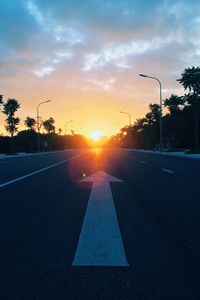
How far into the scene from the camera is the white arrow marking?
14.1ft

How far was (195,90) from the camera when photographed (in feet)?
186

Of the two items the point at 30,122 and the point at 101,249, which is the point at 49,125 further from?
the point at 101,249

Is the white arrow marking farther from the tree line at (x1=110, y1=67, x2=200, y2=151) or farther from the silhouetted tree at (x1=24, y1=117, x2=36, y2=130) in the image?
the silhouetted tree at (x1=24, y1=117, x2=36, y2=130)

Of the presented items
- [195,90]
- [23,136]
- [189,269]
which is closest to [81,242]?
[189,269]

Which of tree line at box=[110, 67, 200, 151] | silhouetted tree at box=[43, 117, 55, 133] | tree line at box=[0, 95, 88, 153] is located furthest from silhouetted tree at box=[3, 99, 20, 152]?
silhouetted tree at box=[43, 117, 55, 133]

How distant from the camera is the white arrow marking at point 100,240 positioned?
4.30 metres

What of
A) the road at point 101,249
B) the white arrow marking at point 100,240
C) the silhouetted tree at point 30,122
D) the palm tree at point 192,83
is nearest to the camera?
the road at point 101,249

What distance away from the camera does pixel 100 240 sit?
5.17 m

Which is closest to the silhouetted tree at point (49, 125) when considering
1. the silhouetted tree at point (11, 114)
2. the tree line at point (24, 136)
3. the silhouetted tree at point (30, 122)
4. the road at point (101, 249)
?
the tree line at point (24, 136)

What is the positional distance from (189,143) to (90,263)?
8226cm

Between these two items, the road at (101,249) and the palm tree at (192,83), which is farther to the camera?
the palm tree at (192,83)

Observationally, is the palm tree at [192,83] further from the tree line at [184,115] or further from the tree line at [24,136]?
the tree line at [24,136]

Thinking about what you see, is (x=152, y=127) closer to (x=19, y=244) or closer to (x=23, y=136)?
(x=23, y=136)

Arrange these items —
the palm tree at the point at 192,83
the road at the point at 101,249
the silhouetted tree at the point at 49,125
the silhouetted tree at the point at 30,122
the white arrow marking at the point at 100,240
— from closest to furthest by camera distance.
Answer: the road at the point at 101,249 < the white arrow marking at the point at 100,240 < the palm tree at the point at 192,83 < the silhouetted tree at the point at 30,122 < the silhouetted tree at the point at 49,125
